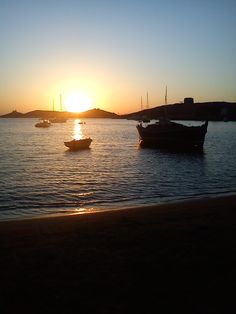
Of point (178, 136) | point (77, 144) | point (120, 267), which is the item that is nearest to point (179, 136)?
point (178, 136)

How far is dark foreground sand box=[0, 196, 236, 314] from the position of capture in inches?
230

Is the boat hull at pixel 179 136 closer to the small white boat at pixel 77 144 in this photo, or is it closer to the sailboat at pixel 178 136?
the sailboat at pixel 178 136

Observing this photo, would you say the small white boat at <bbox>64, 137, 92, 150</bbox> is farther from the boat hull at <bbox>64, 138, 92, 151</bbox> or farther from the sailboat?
the sailboat

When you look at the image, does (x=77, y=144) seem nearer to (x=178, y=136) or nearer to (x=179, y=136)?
(x=178, y=136)

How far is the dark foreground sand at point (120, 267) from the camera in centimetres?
584

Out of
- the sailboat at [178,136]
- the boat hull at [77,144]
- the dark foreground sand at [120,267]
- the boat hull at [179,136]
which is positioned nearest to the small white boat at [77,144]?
the boat hull at [77,144]

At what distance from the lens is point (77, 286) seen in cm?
646

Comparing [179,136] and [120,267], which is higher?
[120,267]

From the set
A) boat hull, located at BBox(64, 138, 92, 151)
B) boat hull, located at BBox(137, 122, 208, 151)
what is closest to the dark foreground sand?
boat hull, located at BBox(64, 138, 92, 151)

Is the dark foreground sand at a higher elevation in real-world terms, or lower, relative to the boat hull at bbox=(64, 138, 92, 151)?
higher

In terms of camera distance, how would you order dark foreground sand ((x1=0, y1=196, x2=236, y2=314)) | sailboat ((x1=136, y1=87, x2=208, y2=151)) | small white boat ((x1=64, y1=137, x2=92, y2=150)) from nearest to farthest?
dark foreground sand ((x1=0, y1=196, x2=236, y2=314)), small white boat ((x1=64, y1=137, x2=92, y2=150)), sailboat ((x1=136, y1=87, x2=208, y2=151))

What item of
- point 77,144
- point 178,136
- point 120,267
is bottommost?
point 77,144

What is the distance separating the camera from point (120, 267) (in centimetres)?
732

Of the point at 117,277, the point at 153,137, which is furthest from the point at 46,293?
the point at 153,137
